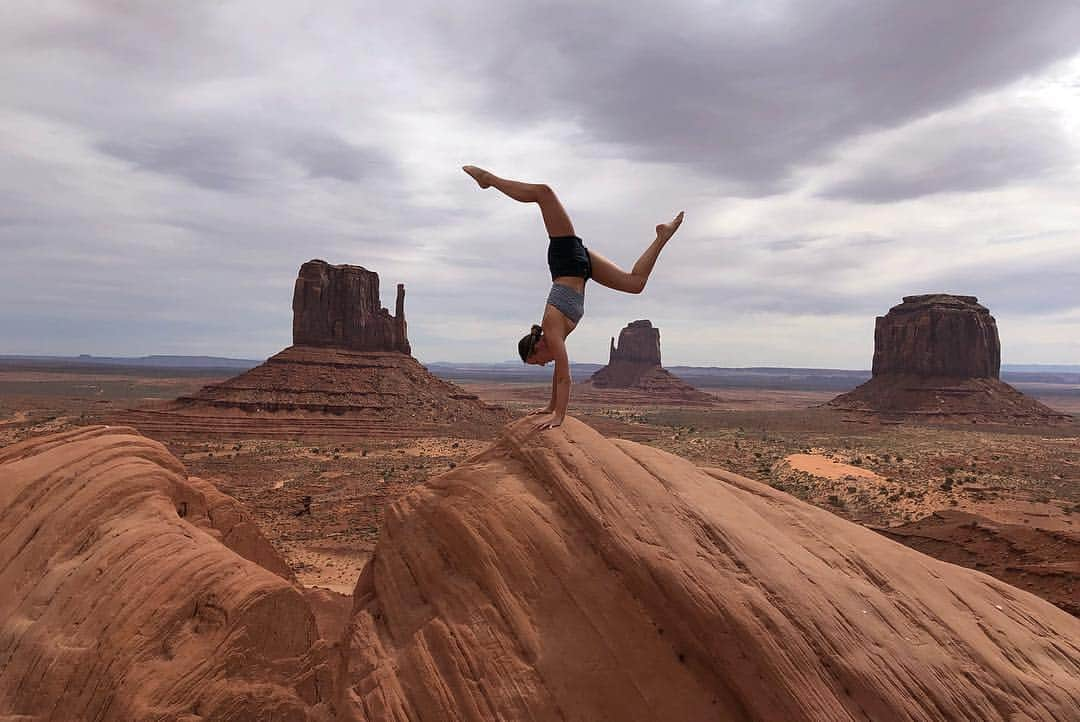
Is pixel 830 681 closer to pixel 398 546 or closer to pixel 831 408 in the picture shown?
pixel 398 546

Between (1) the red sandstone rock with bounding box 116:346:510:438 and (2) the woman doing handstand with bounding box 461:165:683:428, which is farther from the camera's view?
(1) the red sandstone rock with bounding box 116:346:510:438

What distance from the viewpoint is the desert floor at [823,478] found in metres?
15.0

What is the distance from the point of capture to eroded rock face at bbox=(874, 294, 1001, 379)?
80.1 metres

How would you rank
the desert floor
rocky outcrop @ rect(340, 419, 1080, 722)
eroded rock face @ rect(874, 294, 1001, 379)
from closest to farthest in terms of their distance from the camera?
1. rocky outcrop @ rect(340, 419, 1080, 722)
2. the desert floor
3. eroded rock face @ rect(874, 294, 1001, 379)

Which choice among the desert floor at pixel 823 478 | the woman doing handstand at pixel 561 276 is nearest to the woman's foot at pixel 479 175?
the woman doing handstand at pixel 561 276

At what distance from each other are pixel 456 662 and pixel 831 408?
95.5 metres

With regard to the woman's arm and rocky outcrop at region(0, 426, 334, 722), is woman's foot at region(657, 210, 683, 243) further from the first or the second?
rocky outcrop at region(0, 426, 334, 722)

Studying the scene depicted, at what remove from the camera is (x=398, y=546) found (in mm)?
6625

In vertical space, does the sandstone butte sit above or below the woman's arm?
below

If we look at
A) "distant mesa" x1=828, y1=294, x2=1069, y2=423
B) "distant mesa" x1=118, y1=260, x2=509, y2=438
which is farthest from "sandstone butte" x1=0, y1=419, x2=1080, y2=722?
"distant mesa" x1=828, y1=294, x2=1069, y2=423

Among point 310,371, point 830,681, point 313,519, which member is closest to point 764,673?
point 830,681

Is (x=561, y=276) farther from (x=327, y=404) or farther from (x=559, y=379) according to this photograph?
(x=327, y=404)

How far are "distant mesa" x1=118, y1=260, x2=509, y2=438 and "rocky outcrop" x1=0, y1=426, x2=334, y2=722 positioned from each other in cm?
4606

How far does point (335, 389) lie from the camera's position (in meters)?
62.0
